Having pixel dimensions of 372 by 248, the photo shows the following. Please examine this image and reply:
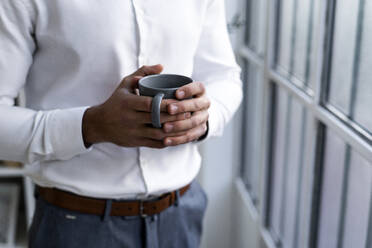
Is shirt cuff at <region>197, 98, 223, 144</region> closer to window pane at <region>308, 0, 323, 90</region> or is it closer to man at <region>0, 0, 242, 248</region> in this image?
man at <region>0, 0, 242, 248</region>

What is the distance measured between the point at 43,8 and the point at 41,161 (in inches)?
13.0

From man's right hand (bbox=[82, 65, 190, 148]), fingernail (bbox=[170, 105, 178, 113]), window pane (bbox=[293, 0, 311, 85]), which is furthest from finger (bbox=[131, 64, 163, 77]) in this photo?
window pane (bbox=[293, 0, 311, 85])

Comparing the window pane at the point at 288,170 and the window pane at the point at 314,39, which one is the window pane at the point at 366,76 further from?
the window pane at the point at 288,170

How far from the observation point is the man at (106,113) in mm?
930

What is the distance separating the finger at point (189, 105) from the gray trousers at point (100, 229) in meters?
0.33

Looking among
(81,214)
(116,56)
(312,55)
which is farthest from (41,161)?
(312,55)

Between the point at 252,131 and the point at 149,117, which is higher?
the point at 149,117

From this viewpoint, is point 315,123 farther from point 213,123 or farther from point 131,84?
point 131,84

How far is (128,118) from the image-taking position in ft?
2.91

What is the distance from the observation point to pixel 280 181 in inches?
68.0

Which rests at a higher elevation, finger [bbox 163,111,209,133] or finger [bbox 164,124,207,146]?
finger [bbox 163,111,209,133]

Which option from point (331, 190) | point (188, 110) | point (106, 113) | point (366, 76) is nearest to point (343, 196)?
point (331, 190)

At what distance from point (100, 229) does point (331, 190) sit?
1.97 ft

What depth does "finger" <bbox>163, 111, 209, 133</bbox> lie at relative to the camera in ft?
2.89
